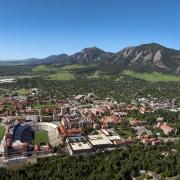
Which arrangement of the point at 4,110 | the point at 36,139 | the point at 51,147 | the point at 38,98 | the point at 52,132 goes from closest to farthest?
the point at 51,147 < the point at 36,139 < the point at 52,132 < the point at 4,110 < the point at 38,98

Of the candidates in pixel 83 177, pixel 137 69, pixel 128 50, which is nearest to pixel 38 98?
pixel 83 177

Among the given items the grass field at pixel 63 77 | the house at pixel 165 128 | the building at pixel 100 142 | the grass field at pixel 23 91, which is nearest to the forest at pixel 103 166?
the building at pixel 100 142

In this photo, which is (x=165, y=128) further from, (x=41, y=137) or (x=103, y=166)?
(x=103, y=166)

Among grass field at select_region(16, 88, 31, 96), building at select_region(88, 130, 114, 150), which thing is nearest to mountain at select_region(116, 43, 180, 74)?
grass field at select_region(16, 88, 31, 96)

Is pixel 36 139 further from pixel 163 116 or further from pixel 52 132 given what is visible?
pixel 163 116

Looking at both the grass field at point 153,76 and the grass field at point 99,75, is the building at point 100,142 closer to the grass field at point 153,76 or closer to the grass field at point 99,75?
the grass field at point 153,76

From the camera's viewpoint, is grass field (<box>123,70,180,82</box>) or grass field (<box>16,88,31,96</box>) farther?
grass field (<box>123,70,180,82</box>)

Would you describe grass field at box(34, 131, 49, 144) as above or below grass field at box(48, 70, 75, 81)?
below

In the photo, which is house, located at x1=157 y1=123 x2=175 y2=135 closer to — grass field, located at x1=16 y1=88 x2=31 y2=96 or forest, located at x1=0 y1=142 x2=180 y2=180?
forest, located at x1=0 y1=142 x2=180 y2=180

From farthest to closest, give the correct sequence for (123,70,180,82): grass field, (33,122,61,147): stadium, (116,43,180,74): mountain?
(116,43,180,74): mountain < (123,70,180,82): grass field < (33,122,61,147): stadium
